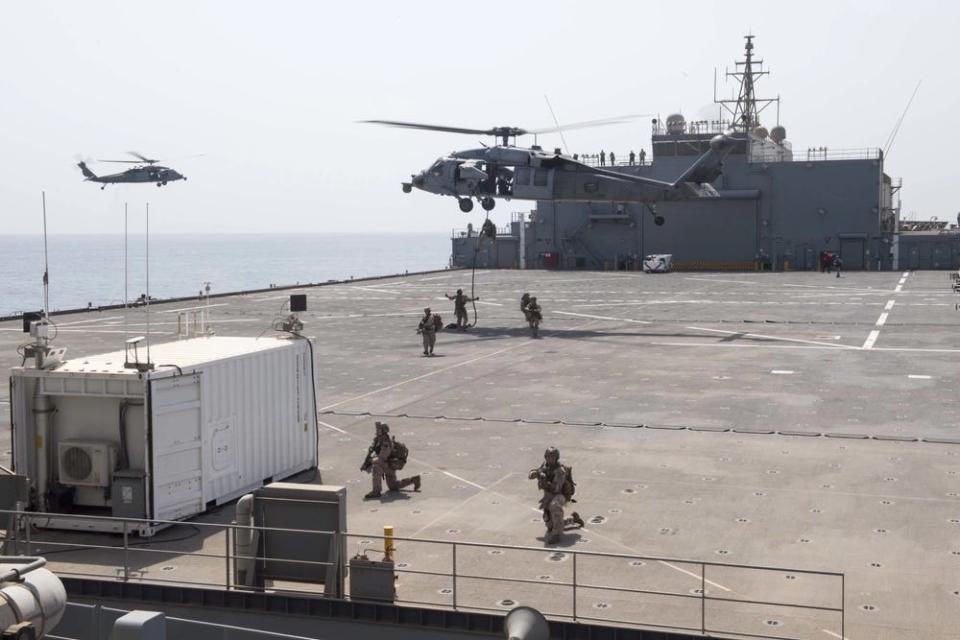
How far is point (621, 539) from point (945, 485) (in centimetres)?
628

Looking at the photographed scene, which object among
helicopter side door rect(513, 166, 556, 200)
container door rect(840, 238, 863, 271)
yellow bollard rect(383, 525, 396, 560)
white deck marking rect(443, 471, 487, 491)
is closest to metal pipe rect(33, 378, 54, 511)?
yellow bollard rect(383, 525, 396, 560)

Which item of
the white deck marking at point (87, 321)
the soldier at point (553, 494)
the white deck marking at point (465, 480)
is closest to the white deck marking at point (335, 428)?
the white deck marking at point (465, 480)

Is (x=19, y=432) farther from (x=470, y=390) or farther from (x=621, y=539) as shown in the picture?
(x=470, y=390)

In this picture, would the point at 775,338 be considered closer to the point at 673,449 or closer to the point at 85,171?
the point at 673,449

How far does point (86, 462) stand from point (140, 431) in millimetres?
932

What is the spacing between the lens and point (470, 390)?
28.1 meters

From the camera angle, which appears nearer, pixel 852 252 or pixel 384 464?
pixel 384 464

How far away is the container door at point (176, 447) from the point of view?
14.9 meters

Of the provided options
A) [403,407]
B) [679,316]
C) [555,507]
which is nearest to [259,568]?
[555,507]

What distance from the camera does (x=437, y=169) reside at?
1939 inches

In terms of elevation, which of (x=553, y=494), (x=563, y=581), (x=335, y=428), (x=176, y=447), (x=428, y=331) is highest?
(x=428, y=331)

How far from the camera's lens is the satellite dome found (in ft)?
296

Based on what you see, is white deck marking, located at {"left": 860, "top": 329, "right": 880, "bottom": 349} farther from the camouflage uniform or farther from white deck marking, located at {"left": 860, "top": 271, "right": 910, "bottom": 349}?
the camouflage uniform

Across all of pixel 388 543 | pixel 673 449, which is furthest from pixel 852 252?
pixel 388 543
